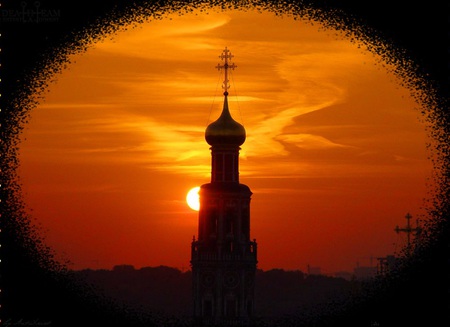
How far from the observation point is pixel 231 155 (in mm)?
115438

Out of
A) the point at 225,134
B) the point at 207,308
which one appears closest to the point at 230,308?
the point at 207,308

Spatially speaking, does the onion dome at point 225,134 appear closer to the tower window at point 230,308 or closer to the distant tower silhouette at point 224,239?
the distant tower silhouette at point 224,239

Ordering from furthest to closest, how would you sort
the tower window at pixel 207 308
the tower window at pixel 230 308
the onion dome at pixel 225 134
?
the tower window at pixel 230 308 → the onion dome at pixel 225 134 → the tower window at pixel 207 308

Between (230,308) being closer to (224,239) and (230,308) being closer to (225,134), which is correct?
(224,239)

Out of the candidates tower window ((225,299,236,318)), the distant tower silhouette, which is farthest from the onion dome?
tower window ((225,299,236,318))

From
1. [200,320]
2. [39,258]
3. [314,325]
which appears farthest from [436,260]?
[200,320]

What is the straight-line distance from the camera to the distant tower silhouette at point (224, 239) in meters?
114

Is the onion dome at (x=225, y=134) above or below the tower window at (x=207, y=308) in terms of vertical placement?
above

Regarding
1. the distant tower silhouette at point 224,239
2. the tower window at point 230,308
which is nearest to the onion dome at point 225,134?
the distant tower silhouette at point 224,239

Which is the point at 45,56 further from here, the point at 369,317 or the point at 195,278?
the point at 195,278

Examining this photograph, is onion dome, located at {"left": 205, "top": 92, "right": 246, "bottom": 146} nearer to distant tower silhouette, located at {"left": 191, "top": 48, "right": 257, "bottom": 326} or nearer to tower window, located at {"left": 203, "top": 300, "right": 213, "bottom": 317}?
distant tower silhouette, located at {"left": 191, "top": 48, "right": 257, "bottom": 326}

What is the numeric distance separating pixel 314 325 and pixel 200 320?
15.9m

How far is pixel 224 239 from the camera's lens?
380 feet

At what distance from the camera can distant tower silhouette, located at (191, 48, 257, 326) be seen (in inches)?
4500
